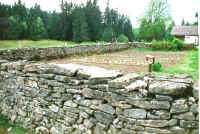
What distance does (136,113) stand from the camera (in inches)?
108

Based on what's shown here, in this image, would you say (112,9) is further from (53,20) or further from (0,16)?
(0,16)

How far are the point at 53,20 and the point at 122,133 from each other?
3757 centimetres

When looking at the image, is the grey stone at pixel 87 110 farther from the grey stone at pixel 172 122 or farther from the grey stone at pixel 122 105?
the grey stone at pixel 172 122

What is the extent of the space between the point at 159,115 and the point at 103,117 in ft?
3.35

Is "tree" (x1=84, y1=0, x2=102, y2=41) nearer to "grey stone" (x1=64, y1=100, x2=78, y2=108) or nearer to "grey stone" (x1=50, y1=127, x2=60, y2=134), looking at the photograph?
"grey stone" (x1=50, y1=127, x2=60, y2=134)

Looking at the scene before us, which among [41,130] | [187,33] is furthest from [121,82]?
[187,33]

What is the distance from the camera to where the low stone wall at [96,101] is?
2.50m

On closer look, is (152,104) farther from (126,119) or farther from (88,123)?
(88,123)

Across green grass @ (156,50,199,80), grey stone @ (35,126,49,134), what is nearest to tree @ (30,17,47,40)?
green grass @ (156,50,199,80)

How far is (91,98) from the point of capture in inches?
129

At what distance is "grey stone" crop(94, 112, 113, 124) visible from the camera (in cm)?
307

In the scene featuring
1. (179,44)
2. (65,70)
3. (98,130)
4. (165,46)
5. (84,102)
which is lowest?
(98,130)

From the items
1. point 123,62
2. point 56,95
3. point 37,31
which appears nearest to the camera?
point 56,95

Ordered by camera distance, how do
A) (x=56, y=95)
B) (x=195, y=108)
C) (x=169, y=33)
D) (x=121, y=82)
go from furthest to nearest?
(x=169, y=33) < (x=56, y=95) < (x=121, y=82) < (x=195, y=108)
